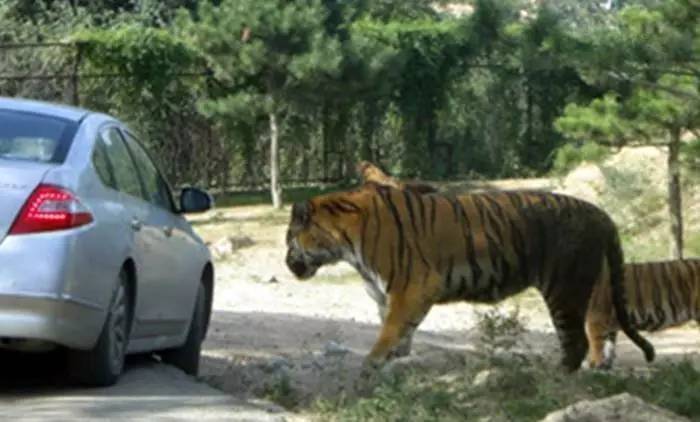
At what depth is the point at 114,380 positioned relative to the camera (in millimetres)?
10016

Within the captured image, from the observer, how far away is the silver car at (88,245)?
30.0 ft

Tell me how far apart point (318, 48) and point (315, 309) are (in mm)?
9807

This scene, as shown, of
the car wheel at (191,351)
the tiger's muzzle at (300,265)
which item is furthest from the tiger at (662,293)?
the car wheel at (191,351)

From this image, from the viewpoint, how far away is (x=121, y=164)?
10.7m

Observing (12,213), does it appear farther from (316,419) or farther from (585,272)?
(585,272)

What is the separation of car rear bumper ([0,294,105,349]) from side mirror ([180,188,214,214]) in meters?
2.16

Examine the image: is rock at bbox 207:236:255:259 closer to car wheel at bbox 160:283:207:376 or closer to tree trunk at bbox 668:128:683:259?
tree trunk at bbox 668:128:683:259

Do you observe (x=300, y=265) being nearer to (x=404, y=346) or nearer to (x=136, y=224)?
(x=404, y=346)

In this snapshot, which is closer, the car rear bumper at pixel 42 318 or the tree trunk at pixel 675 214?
the car rear bumper at pixel 42 318

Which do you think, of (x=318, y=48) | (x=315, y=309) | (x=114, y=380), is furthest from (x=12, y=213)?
(x=318, y=48)

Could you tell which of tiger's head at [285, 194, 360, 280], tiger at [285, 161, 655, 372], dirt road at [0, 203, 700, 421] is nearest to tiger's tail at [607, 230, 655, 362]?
tiger at [285, 161, 655, 372]

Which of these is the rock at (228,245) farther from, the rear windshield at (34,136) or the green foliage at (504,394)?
the green foliage at (504,394)

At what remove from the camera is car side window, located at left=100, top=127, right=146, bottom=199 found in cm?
1045

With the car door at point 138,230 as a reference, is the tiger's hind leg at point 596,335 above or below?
below
